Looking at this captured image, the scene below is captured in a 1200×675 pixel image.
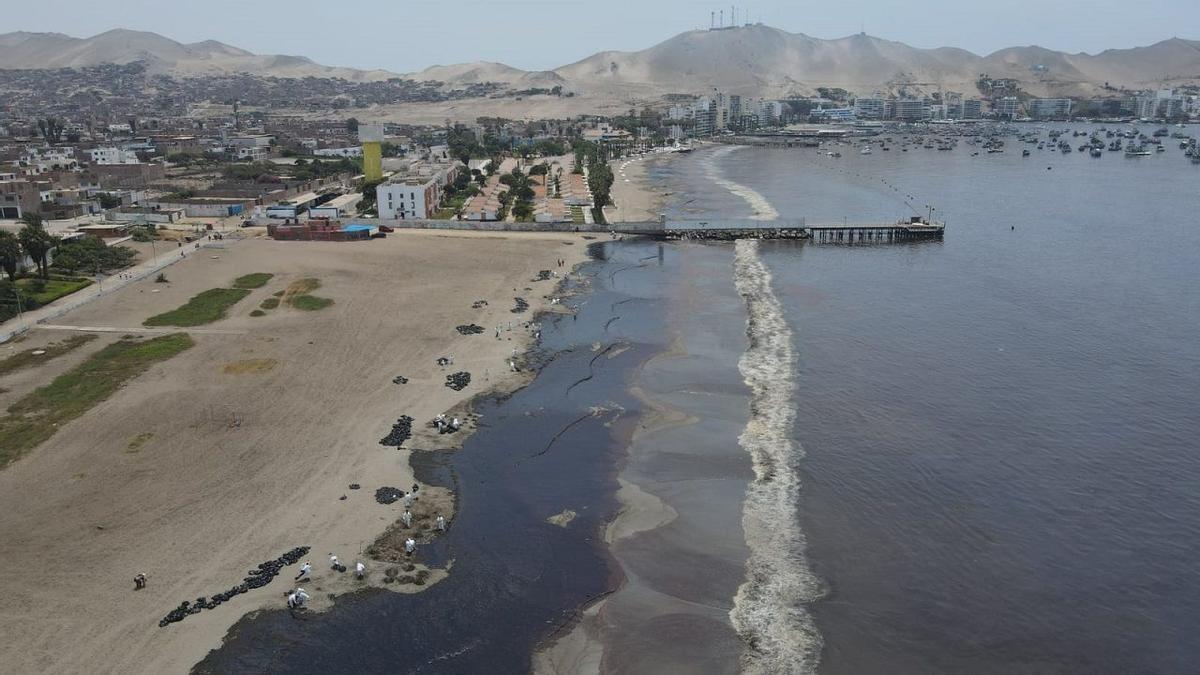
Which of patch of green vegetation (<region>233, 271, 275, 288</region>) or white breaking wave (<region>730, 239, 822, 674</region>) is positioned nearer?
white breaking wave (<region>730, 239, 822, 674</region>)

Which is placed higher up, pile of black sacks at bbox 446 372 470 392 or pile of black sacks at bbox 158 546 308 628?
pile of black sacks at bbox 446 372 470 392

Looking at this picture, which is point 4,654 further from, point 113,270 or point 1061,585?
point 113,270

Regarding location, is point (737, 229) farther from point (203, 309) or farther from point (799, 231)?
point (203, 309)

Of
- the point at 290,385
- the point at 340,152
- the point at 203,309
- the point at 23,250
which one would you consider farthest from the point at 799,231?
the point at 340,152

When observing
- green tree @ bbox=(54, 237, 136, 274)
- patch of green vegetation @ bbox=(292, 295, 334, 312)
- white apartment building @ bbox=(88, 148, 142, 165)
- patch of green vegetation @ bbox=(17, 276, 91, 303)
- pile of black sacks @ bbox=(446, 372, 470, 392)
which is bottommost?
pile of black sacks @ bbox=(446, 372, 470, 392)

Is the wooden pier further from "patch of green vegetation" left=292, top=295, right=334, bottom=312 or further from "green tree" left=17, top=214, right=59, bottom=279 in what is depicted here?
"green tree" left=17, top=214, right=59, bottom=279

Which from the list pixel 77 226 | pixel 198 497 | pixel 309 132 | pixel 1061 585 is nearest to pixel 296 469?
pixel 198 497

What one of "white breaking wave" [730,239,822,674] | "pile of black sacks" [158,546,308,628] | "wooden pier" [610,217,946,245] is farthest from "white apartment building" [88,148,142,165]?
"pile of black sacks" [158,546,308,628]
